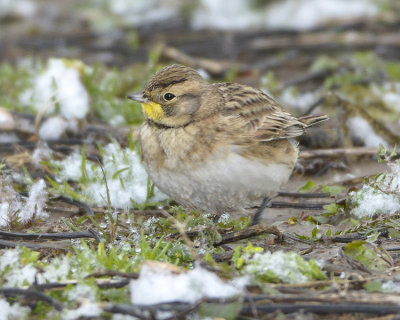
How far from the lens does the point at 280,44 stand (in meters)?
10.8

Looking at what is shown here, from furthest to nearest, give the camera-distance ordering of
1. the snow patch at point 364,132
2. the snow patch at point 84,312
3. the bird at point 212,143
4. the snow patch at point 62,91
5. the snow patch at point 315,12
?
the snow patch at point 315,12 < the snow patch at point 62,91 < the snow patch at point 364,132 < the bird at point 212,143 < the snow patch at point 84,312

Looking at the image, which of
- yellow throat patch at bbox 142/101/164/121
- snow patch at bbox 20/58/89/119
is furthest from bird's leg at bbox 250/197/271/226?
snow patch at bbox 20/58/89/119

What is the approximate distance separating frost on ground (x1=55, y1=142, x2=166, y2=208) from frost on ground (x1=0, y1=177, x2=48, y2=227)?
403 mm

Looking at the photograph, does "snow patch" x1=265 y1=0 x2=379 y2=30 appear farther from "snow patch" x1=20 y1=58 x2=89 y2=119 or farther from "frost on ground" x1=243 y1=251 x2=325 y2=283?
"frost on ground" x1=243 y1=251 x2=325 y2=283

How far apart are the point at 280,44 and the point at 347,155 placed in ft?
15.4

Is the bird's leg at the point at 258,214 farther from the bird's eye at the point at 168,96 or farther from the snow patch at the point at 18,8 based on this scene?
the snow patch at the point at 18,8

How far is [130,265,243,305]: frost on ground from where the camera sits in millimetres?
3684

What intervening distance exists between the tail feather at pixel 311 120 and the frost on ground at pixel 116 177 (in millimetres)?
1318

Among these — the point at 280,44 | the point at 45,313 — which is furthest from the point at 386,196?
the point at 280,44

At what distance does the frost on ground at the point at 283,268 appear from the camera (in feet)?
12.9

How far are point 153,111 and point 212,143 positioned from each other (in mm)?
611

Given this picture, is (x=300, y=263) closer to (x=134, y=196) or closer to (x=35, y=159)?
(x=134, y=196)

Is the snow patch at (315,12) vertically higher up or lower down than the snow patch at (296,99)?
higher up

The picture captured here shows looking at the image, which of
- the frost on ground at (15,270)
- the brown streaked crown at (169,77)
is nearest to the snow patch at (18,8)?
the brown streaked crown at (169,77)
